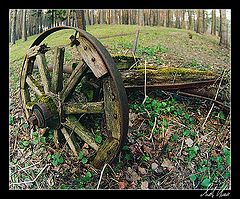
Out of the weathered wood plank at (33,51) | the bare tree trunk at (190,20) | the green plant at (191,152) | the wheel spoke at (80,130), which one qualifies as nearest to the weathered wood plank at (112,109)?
the wheel spoke at (80,130)

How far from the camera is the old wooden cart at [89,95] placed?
3.21m

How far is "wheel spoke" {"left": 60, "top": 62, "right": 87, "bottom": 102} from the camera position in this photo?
378cm

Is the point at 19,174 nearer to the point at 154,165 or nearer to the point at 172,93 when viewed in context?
the point at 154,165

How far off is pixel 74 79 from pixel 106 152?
1.22 metres

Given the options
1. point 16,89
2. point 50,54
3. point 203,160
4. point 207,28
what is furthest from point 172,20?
point 203,160

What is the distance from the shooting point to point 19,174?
4207 millimetres

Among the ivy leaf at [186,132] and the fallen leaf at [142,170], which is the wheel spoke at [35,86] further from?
the ivy leaf at [186,132]

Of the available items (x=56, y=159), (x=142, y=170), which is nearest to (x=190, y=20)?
(x=142, y=170)

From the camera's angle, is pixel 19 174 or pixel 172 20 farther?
pixel 172 20

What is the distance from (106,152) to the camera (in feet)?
11.3

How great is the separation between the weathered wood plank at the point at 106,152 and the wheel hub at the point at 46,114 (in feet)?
2.98

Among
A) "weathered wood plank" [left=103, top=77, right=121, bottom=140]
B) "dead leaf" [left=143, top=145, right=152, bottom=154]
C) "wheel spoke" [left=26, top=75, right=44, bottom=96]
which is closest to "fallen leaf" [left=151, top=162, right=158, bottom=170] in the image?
"dead leaf" [left=143, top=145, right=152, bottom=154]

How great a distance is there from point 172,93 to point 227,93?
3.14 feet

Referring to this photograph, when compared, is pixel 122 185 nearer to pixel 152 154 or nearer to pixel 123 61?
pixel 152 154
